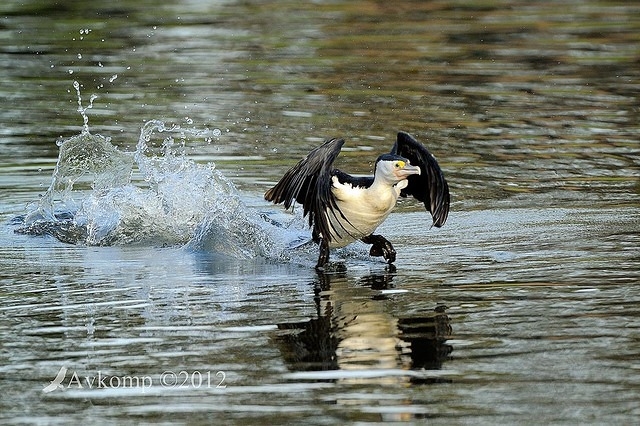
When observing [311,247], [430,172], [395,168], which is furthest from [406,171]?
[311,247]

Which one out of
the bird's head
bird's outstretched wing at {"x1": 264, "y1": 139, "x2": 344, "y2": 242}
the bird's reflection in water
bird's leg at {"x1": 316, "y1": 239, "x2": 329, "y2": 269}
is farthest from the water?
the bird's head

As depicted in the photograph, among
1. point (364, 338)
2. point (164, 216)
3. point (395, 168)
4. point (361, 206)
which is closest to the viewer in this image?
point (364, 338)

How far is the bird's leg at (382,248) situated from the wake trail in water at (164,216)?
2.32ft

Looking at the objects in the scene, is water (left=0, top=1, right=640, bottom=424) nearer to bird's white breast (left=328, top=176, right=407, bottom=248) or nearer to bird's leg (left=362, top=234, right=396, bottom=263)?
bird's leg (left=362, top=234, right=396, bottom=263)

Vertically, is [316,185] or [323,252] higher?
[316,185]

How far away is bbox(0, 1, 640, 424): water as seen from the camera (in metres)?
6.36

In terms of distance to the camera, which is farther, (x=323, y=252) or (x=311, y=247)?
(x=311, y=247)

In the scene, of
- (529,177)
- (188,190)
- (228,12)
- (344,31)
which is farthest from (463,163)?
(228,12)

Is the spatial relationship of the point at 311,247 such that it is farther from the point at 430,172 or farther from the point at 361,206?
the point at 430,172

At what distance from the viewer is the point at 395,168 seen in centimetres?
877

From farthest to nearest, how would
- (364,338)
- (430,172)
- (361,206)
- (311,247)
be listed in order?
(311,247)
(430,172)
(361,206)
(364,338)

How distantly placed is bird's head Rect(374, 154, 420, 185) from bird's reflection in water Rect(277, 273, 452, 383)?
824 millimetres

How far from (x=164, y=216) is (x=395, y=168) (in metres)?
2.42

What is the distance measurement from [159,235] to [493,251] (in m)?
2.58
